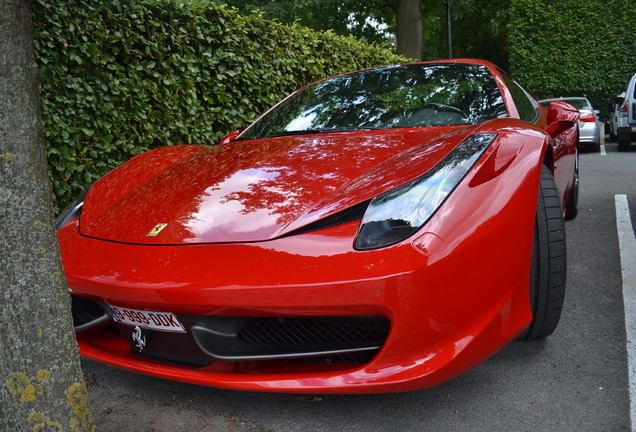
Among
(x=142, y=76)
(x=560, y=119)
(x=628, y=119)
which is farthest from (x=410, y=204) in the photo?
(x=628, y=119)

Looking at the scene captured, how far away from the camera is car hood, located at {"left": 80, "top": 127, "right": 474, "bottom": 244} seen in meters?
1.92

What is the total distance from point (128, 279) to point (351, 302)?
71 centimetres

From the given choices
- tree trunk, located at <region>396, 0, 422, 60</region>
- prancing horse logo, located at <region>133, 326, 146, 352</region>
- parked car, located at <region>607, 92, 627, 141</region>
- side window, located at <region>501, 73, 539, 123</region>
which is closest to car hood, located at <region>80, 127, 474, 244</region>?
prancing horse logo, located at <region>133, 326, 146, 352</region>

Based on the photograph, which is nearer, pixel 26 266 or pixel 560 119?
pixel 26 266

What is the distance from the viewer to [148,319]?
181 centimetres

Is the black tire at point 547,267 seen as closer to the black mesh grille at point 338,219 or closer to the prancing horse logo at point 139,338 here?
the black mesh grille at point 338,219

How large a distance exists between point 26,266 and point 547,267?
1.69 meters

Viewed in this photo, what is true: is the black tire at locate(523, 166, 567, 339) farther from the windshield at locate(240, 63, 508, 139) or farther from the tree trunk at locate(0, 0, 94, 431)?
the tree trunk at locate(0, 0, 94, 431)

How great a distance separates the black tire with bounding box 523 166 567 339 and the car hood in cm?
43

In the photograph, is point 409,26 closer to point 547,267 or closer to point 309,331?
point 547,267

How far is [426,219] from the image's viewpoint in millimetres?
1715

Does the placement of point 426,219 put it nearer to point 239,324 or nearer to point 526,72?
point 239,324

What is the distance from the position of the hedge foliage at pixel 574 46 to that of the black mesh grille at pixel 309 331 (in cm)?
1858

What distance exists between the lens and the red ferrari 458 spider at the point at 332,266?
1.64 metres
